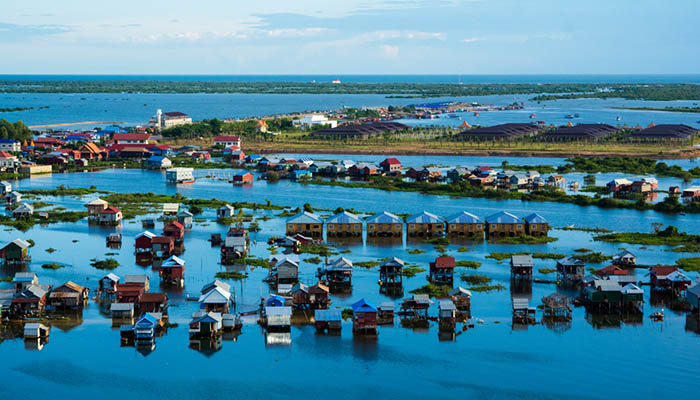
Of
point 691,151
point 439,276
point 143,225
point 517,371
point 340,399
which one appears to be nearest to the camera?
point 340,399

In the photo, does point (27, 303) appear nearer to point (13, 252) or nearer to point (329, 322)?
point (13, 252)

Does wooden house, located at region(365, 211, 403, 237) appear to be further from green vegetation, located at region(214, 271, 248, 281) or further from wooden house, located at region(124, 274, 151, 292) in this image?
wooden house, located at region(124, 274, 151, 292)

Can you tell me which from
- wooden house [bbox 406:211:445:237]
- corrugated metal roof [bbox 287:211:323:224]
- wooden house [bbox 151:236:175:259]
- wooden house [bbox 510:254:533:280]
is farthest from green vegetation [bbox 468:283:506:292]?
wooden house [bbox 151:236:175:259]

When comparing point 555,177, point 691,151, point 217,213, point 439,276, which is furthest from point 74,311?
point 691,151

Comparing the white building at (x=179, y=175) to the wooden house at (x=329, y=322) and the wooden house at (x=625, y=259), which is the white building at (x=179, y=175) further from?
the wooden house at (x=329, y=322)

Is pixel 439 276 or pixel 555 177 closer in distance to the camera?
pixel 439 276

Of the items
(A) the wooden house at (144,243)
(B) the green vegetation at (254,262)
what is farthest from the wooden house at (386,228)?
(A) the wooden house at (144,243)

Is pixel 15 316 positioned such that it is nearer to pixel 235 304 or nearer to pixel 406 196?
pixel 235 304

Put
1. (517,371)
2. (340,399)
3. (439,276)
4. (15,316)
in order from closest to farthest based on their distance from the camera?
(340,399) → (517,371) → (15,316) → (439,276)
